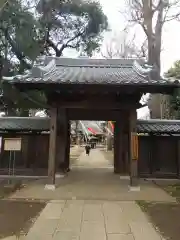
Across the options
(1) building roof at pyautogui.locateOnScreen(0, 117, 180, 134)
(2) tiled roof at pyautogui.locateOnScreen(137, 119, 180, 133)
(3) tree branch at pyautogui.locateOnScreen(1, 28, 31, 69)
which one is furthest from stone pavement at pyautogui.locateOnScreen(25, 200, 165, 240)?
(3) tree branch at pyautogui.locateOnScreen(1, 28, 31, 69)

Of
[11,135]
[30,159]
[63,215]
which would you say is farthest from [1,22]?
[63,215]

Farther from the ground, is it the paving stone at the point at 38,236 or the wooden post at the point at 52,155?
the wooden post at the point at 52,155

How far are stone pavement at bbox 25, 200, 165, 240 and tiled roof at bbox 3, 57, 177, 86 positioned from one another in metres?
4.10

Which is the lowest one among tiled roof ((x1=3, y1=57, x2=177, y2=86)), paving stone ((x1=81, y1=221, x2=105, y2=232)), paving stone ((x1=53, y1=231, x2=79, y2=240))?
paving stone ((x1=81, y1=221, x2=105, y2=232))

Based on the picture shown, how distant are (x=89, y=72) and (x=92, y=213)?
725 cm

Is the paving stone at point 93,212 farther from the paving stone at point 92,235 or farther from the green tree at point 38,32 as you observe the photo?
the green tree at point 38,32

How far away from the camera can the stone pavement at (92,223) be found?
Answer: 5.08 meters

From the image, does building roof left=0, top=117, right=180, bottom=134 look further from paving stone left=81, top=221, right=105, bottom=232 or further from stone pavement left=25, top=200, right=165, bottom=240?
paving stone left=81, top=221, right=105, bottom=232

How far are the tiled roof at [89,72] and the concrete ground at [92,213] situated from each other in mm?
3807

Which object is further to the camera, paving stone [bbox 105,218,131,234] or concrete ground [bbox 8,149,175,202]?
concrete ground [bbox 8,149,175,202]

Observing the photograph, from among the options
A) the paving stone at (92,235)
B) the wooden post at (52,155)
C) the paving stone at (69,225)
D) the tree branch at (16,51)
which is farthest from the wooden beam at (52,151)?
the tree branch at (16,51)

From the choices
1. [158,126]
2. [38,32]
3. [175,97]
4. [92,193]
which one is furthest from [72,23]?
[92,193]

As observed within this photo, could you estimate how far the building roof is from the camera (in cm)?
1335

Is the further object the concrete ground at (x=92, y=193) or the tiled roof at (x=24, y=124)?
the tiled roof at (x=24, y=124)
